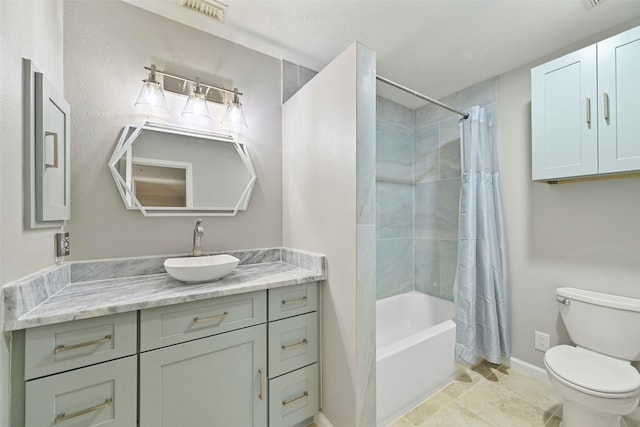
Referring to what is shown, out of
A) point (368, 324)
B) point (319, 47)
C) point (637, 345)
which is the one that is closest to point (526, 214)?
point (637, 345)

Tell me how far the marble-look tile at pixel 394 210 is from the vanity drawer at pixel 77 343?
2048 millimetres

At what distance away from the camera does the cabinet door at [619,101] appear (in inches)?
54.6

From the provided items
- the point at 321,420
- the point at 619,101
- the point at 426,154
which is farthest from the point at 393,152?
the point at 321,420

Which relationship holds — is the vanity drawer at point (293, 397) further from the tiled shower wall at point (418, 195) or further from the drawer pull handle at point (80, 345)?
the tiled shower wall at point (418, 195)

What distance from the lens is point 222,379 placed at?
1.24m

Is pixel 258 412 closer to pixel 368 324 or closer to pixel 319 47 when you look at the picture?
pixel 368 324

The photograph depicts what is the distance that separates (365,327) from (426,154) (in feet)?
6.70

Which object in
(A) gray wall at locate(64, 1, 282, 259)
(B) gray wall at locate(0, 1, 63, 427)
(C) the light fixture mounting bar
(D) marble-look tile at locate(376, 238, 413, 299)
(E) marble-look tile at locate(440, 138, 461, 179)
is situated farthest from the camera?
(D) marble-look tile at locate(376, 238, 413, 299)

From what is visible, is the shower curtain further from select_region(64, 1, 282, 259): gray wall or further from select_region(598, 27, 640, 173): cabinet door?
select_region(64, 1, 282, 259): gray wall

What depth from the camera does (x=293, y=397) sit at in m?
1.43

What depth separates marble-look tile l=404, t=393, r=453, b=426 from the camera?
5.17 ft

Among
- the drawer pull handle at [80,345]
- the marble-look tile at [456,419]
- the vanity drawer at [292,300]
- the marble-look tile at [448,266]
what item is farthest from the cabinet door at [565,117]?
the drawer pull handle at [80,345]

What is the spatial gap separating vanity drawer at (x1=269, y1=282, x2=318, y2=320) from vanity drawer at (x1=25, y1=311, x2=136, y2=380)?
2.02 feet

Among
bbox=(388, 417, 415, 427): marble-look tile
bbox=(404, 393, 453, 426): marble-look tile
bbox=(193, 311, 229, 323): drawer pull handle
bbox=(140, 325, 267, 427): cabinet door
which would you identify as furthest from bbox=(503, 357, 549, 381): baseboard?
bbox=(193, 311, 229, 323): drawer pull handle
